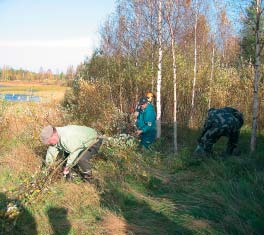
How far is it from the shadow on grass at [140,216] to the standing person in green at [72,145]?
0.75 metres

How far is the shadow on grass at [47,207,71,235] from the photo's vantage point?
4.40 m

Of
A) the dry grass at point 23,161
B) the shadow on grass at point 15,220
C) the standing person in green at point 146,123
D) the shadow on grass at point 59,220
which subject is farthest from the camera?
the standing person in green at point 146,123

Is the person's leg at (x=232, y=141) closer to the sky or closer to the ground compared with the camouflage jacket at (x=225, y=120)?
closer to the ground

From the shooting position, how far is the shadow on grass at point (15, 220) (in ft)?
13.6

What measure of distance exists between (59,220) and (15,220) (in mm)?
641

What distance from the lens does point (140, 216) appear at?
15.7 feet

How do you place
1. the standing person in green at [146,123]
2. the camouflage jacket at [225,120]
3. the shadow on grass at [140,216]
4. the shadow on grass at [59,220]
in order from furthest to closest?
the standing person in green at [146,123] < the camouflage jacket at [225,120] < the shadow on grass at [59,220] < the shadow on grass at [140,216]

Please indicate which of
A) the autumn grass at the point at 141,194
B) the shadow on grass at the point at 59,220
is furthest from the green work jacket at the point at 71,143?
the shadow on grass at the point at 59,220

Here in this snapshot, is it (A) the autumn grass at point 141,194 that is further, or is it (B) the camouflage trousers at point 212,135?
(B) the camouflage trousers at point 212,135

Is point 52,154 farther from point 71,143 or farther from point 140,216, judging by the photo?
point 140,216

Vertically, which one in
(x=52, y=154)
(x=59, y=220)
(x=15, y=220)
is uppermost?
(x=52, y=154)

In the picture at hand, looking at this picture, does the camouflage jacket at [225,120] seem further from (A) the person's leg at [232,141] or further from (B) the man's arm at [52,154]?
(B) the man's arm at [52,154]

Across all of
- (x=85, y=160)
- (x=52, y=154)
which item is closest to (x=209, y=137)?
(x=85, y=160)

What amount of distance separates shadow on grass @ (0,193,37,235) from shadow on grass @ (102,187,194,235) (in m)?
1.10
